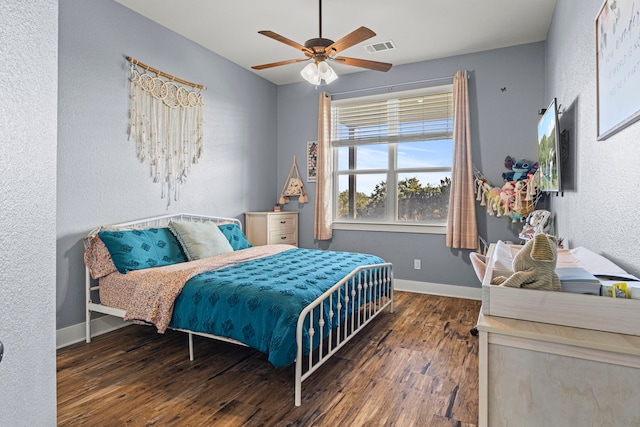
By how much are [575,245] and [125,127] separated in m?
3.58

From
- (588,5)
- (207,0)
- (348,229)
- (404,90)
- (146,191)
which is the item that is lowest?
(348,229)

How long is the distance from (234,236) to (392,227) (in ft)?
6.46

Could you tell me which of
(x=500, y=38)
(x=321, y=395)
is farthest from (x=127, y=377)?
(x=500, y=38)

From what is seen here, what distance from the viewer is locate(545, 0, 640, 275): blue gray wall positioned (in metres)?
1.38

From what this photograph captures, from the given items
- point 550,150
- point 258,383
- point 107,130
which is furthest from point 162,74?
point 550,150

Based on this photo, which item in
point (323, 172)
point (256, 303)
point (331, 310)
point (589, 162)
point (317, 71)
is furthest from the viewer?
point (323, 172)

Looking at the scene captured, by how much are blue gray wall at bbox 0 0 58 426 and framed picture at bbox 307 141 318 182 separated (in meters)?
4.13

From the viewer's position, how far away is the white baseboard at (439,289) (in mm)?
4227

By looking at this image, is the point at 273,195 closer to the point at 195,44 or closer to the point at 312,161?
the point at 312,161

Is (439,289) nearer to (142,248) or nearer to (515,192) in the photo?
(515,192)

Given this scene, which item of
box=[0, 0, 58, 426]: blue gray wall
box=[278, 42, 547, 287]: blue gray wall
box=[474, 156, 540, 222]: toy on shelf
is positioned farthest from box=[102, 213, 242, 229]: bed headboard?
box=[474, 156, 540, 222]: toy on shelf

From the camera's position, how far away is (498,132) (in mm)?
4082

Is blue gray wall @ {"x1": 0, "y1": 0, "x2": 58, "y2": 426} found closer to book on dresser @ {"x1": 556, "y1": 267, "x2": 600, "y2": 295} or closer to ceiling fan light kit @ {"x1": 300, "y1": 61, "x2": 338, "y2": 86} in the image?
book on dresser @ {"x1": 556, "y1": 267, "x2": 600, "y2": 295}

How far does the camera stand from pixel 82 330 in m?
2.97
